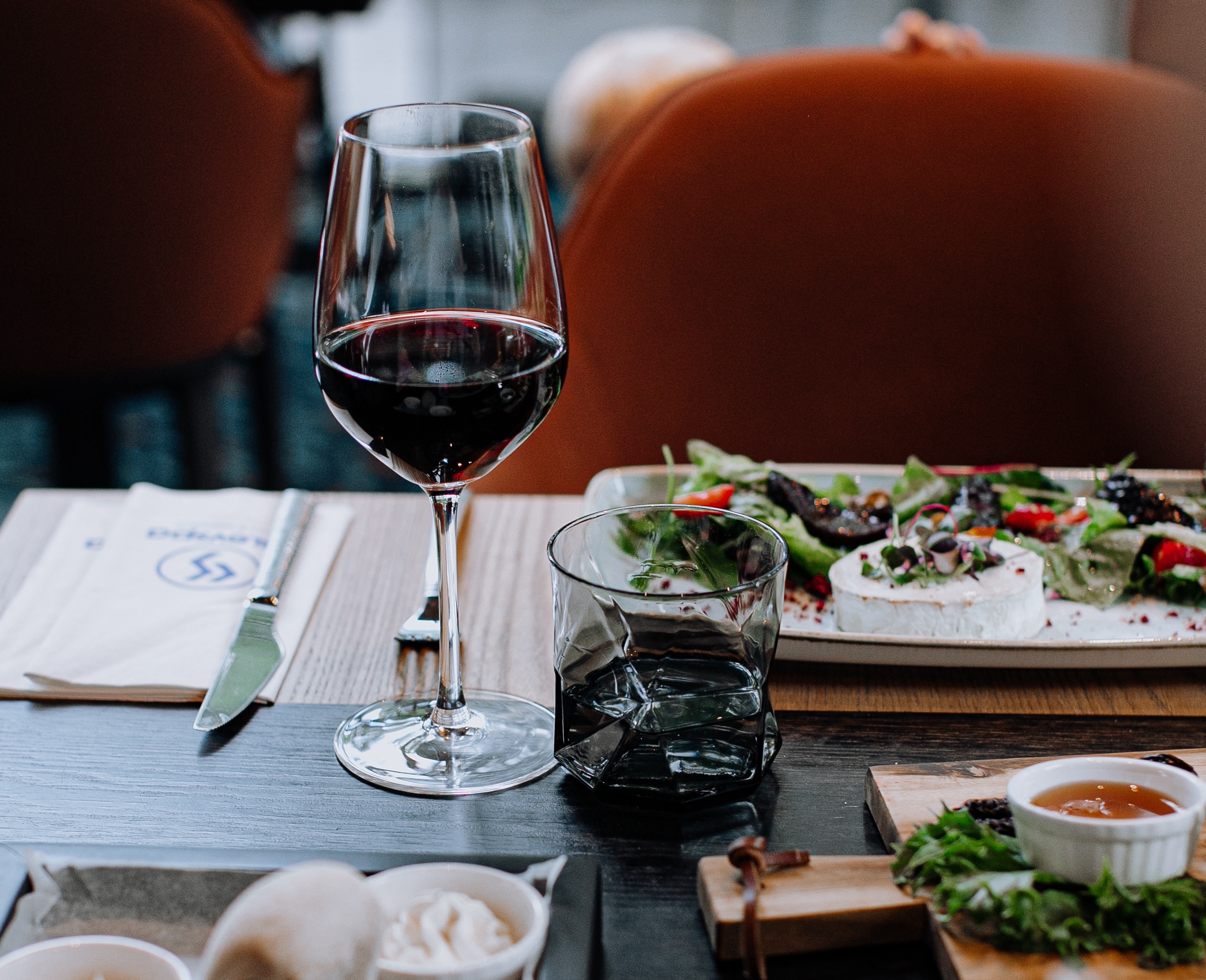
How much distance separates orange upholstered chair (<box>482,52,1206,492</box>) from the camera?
1665 millimetres

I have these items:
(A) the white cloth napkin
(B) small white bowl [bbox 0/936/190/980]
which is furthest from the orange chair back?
(B) small white bowl [bbox 0/936/190/980]

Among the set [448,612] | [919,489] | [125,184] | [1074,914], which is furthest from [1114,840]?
[125,184]

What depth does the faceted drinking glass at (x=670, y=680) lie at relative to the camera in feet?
→ 2.43

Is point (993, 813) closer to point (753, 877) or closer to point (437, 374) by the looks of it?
point (753, 877)

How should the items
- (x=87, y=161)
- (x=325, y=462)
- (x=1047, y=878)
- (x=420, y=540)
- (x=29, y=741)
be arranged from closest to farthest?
(x=1047, y=878)
(x=29, y=741)
(x=420, y=540)
(x=87, y=161)
(x=325, y=462)

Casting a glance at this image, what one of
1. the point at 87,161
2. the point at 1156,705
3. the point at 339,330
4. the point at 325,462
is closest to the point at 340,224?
the point at 339,330

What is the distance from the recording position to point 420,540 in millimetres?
1170

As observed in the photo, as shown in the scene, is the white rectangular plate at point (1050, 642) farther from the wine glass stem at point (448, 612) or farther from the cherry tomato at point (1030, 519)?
the wine glass stem at point (448, 612)

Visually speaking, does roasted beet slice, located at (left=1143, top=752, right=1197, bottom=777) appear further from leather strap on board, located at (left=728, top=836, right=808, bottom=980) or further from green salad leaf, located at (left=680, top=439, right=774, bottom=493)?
green salad leaf, located at (left=680, top=439, right=774, bottom=493)

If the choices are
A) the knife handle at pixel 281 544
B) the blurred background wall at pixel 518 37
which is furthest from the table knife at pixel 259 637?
the blurred background wall at pixel 518 37

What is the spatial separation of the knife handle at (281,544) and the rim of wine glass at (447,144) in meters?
0.41

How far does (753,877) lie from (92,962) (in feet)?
1.01

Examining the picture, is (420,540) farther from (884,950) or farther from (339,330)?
(884,950)

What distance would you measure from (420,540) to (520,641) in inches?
8.7
